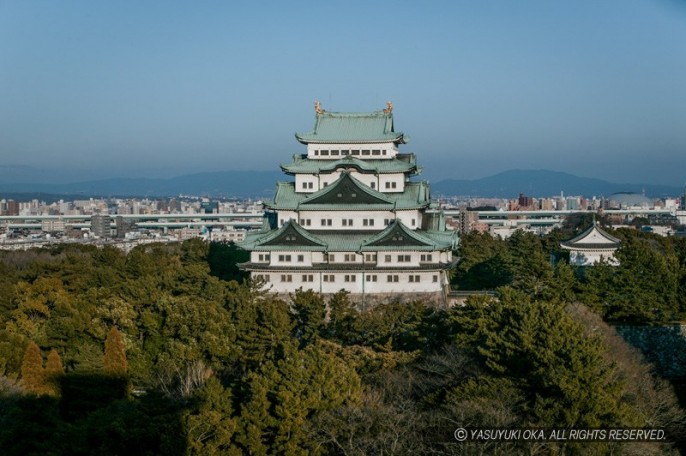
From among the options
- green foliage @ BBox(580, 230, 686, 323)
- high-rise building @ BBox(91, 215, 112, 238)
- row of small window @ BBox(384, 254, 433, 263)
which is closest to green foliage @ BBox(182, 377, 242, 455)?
row of small window @ BBox(384, 254, 433, 263)

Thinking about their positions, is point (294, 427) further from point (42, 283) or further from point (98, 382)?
point (42, 283)

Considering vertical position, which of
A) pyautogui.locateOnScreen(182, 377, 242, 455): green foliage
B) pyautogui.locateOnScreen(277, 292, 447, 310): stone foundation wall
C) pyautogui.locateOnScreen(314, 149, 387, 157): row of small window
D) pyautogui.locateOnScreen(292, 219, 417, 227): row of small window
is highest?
pyautogui.locateOnScreen(314, 149, 387, 157): row of small window

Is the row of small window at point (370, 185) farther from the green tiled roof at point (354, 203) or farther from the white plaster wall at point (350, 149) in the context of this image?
the white plaster wall at point (350, 149)

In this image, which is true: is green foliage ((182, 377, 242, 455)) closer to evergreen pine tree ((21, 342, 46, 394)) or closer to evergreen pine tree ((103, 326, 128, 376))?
evergreen pine tree ((103, 326, 128, 376))

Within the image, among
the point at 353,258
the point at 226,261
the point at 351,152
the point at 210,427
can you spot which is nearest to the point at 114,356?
→ the point at 210,427

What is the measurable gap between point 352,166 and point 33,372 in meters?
13.3

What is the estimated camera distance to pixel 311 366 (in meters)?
17.7

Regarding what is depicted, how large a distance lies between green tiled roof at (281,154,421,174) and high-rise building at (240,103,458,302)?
0.11 ft

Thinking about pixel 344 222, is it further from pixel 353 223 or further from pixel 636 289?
pixel 636 289

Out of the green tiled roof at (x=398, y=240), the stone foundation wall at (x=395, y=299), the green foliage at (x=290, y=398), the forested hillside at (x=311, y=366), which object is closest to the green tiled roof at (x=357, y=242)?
the green tiled roof at (x=398, y=240)

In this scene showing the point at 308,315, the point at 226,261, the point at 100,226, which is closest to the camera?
the point at 308,315

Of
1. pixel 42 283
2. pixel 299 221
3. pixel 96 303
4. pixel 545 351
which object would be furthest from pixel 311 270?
pixel 545 351

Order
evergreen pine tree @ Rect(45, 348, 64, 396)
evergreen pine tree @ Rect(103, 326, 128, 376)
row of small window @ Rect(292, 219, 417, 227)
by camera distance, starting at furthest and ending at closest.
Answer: row of small window @ Rect(292, 219, 417, 227), evergreen pine tree @ Rect(103, 326, 128, 376), evergreen pine tree @ Rect(45, 348, 64, 396)

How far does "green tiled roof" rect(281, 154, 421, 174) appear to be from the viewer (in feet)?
98.7
